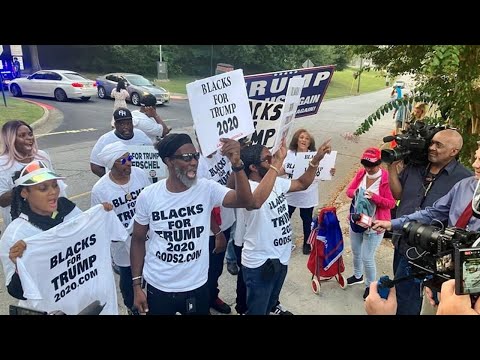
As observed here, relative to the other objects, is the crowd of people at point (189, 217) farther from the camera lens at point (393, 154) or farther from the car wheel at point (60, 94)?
the car wheel at point (60, 94)

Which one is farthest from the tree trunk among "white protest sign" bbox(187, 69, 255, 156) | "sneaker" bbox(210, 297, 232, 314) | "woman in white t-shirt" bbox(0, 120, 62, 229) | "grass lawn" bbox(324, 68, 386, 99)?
"grass lawn" bbox(324, 68, 386, 99)

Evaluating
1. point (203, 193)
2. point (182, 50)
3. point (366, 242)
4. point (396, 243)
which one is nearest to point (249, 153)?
point (203, 193)

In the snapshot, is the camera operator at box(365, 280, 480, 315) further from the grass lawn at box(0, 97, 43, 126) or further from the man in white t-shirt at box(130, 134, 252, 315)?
the grass lawn at box(0, 97, 43, 126)

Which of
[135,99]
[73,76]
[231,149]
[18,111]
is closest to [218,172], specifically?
[231,149]

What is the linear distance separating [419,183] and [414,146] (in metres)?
0.32

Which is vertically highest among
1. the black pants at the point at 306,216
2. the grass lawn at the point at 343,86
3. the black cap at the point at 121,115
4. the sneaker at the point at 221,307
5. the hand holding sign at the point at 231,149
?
the hand holding sign at the point at 231,149

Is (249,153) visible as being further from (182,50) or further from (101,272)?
(182,50)

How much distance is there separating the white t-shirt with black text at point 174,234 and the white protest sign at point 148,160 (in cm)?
135

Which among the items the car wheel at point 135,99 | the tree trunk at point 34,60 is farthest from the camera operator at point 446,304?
the car wheel at point 135,99

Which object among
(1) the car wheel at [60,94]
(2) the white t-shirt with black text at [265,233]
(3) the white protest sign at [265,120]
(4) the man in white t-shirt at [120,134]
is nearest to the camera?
(2) the white t-shirt with black text at [265,233]

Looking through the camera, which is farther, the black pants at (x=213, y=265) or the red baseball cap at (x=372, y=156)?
the red baseball cap at (x=372, y=156)

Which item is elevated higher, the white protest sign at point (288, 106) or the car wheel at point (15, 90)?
the white protest sign at point (288, 106)

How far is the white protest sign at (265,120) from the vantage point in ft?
11.2

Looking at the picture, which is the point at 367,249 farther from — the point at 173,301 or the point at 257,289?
the point at 173,301
